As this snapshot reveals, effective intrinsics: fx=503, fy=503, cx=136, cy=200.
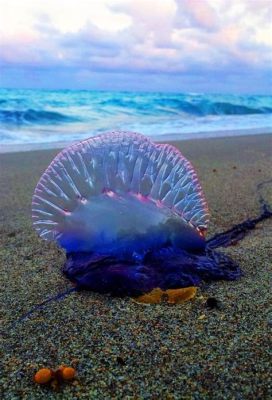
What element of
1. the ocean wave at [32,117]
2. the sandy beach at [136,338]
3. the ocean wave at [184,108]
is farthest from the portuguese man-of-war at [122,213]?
the ocean wave at [184,108]

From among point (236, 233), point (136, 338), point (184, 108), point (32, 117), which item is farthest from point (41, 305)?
point (184, 108)

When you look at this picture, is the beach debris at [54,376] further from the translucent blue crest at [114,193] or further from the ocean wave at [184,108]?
the ocean wave at [184,108]

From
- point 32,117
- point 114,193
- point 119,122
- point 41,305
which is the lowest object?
point 41,305

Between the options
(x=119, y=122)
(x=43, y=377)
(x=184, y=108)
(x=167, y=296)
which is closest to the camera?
(x=43, y=377)

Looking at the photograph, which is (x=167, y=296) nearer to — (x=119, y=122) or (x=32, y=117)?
(x=119, y=122)

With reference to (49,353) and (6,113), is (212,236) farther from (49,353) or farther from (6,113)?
(6,113)
